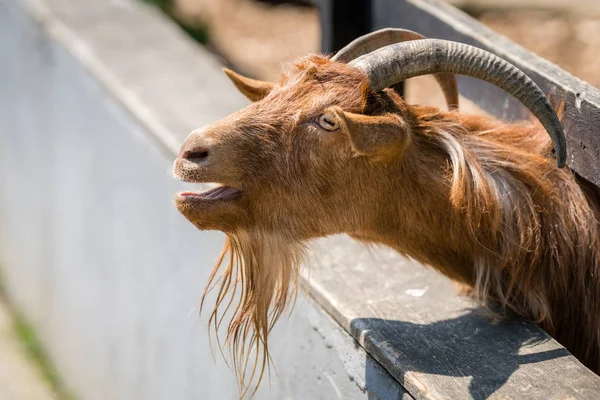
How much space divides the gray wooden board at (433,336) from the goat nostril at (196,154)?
677mm

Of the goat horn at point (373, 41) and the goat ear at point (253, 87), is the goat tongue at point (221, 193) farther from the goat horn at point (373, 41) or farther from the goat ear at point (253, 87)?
the goat horn at point (373, 41)

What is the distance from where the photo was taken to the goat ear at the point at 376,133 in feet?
7.71

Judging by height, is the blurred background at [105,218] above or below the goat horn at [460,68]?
below

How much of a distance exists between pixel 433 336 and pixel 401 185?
479 millimetres

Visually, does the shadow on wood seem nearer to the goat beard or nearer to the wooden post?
the goat beard

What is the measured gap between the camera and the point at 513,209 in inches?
107

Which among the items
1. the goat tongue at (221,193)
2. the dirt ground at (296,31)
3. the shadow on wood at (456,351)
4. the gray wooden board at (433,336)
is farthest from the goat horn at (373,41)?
the dirt ground at (296,31)

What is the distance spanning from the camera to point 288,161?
2.58 m

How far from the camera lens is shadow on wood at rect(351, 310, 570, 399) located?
8.12ft

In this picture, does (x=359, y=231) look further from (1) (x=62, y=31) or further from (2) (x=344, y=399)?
(1) (x=62, y=31)

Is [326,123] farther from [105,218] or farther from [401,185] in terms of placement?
[105,218]

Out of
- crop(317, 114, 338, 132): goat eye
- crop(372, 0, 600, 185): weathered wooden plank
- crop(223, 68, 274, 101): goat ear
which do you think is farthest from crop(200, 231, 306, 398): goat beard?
crop(372, 0, 600, 185): weathered wooden plank

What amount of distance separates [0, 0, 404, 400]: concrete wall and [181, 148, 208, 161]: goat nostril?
0.76m

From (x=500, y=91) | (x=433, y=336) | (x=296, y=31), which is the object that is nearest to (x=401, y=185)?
(x=433, y=336)
